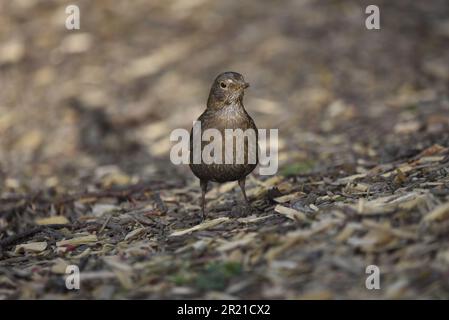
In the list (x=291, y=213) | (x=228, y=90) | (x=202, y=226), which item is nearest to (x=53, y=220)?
(x=202, y=226)

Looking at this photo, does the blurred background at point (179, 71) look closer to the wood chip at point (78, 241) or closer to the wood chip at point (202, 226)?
the wood chip at point (78, 241)

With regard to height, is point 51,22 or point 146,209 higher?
point 51,22

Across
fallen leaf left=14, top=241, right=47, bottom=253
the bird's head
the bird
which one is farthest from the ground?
the bird's head

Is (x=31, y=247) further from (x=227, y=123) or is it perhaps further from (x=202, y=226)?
(x=227, y=123)

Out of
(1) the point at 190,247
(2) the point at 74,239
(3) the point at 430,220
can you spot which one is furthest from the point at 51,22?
(3) the point at 430,220

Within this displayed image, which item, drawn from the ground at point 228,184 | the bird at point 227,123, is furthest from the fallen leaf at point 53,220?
the bird at point 227,123

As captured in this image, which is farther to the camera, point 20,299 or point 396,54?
point 396,54

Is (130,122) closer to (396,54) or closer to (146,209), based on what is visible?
(146,209)

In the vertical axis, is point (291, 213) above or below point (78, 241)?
above
